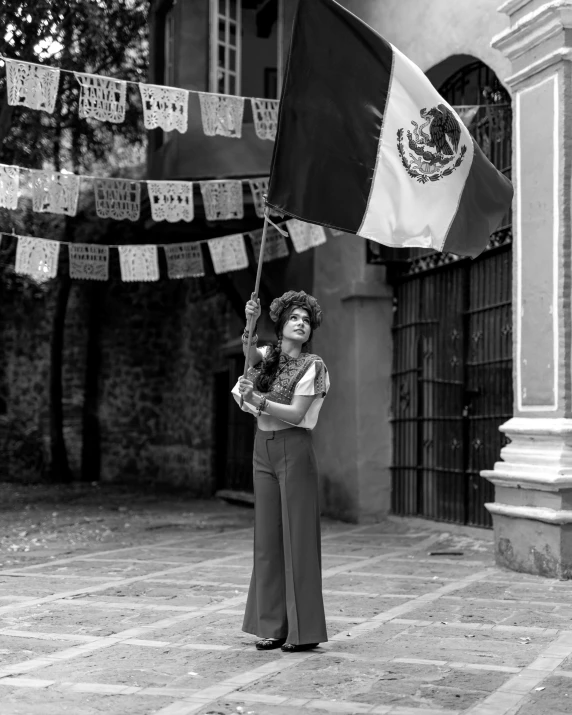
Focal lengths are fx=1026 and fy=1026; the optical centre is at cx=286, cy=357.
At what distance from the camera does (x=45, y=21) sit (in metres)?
11.4

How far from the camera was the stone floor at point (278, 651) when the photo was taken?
12.6 ft

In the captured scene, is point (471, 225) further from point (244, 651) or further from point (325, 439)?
point (325, 439)

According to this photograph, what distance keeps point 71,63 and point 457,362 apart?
19.6 ft

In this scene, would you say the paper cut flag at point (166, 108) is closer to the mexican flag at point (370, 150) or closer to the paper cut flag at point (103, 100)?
the paper cut flag at point (103, 100)

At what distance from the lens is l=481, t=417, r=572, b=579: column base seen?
6945mm

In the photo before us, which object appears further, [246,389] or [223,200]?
[223,200]

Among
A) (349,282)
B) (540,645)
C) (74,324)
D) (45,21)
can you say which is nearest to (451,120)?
(540,645)

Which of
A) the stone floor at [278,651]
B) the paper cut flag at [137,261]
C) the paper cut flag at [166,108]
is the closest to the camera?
the stone floor at [278,651]

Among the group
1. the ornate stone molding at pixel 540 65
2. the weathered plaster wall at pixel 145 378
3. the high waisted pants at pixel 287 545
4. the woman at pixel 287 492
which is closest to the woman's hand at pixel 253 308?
the woman at pixel 287 492

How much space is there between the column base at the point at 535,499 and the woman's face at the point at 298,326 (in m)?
2.74

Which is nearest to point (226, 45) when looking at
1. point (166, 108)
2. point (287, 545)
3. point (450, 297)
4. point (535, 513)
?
point (166, 108)

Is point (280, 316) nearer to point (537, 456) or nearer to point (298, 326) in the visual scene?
point (298, 326)

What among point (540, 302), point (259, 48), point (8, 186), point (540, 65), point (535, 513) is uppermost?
point (259, 48)

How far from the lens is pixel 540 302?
24.0ft
